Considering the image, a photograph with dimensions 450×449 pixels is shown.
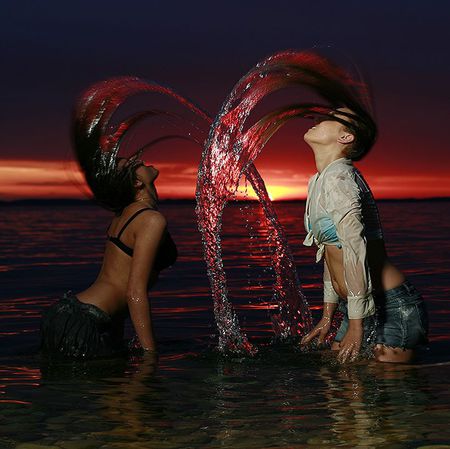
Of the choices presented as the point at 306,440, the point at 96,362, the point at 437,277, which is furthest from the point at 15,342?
the point at 437,277

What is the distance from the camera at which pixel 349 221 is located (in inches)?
280

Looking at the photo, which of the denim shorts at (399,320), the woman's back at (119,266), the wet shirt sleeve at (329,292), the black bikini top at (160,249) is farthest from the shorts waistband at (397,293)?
the woman's back at (119,266)

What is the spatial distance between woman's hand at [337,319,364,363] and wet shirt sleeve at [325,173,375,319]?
0.07m

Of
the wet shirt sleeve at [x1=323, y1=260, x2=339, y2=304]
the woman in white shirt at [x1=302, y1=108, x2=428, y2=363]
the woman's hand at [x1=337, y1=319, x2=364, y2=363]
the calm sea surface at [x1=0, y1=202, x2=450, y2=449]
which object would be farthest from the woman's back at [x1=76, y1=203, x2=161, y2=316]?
the woman's hand at [x1=337, y1=319, x2=364, y2=363]

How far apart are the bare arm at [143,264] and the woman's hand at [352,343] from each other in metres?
2.01

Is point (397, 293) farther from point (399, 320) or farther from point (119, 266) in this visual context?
point (119, 266)

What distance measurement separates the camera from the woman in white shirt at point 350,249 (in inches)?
280

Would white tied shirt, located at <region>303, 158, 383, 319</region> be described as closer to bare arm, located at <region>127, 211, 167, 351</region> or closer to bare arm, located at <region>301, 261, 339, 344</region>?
bare arm, located at <region>301, 261, 339, 344</region>

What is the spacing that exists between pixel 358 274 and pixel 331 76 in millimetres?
1533

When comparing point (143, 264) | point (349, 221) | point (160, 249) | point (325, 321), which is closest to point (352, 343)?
point (349, 221)

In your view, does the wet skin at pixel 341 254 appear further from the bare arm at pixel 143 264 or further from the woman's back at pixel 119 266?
the woman's back at pixel 119 266

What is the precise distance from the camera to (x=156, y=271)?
29.1 ft

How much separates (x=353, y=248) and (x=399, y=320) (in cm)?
80

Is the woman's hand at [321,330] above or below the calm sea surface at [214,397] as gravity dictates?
above
